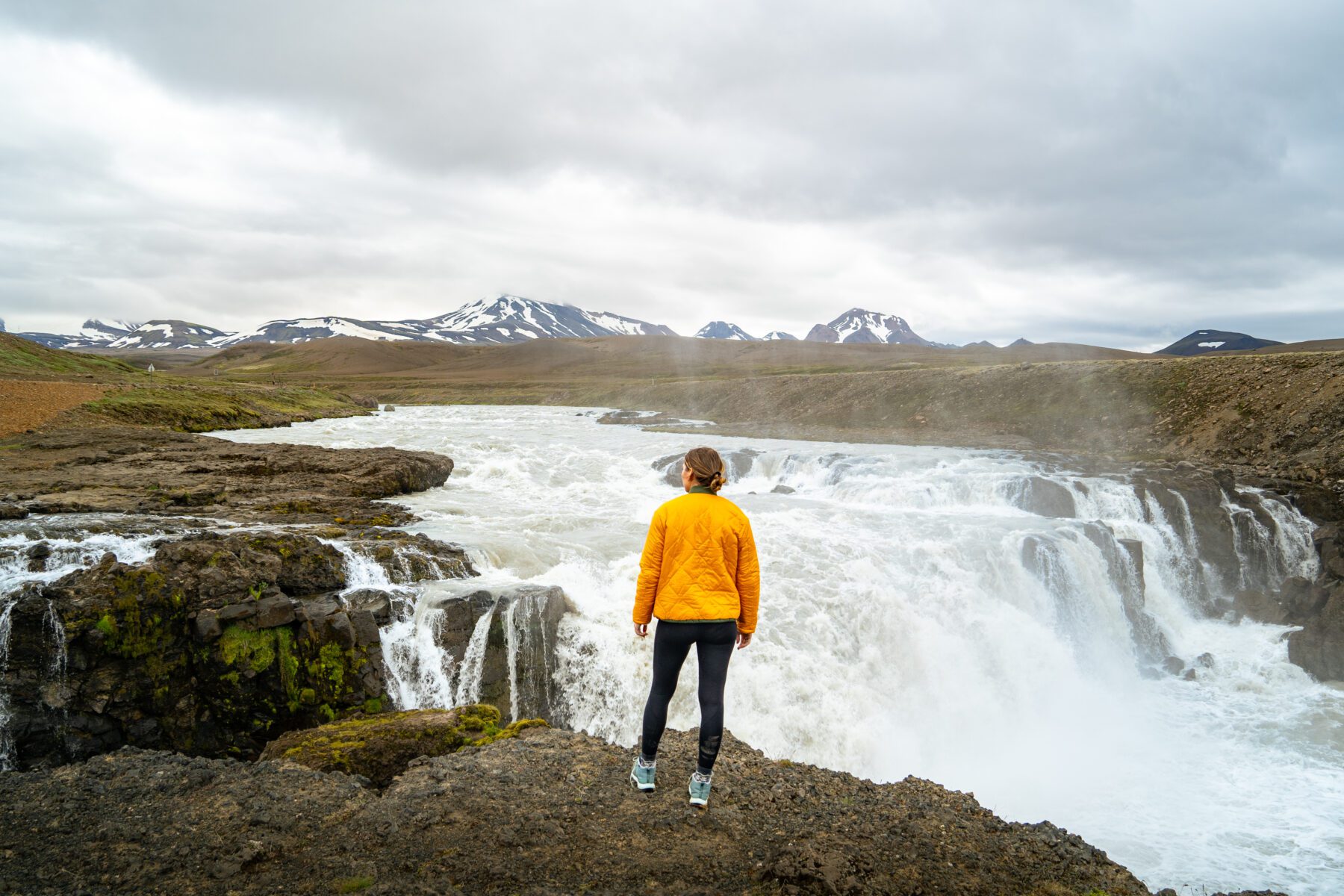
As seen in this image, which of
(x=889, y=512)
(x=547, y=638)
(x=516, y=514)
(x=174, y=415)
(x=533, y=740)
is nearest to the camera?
(x=533, y=740)

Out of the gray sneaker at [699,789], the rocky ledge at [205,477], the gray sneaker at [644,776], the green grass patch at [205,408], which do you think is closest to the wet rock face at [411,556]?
the rocky ledge at [205,477]

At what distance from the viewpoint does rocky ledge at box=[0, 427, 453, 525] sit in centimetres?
1762

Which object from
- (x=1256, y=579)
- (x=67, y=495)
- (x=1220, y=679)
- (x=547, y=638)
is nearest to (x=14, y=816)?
(x=547, y=638)

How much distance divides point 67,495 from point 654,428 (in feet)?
137

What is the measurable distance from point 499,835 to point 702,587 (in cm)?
288

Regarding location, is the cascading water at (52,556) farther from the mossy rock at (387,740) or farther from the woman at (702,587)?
the woman at (702,587)

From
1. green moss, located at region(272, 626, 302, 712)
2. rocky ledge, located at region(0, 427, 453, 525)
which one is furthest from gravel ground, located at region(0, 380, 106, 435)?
green moss, located at region(272, 626, 302, 712)

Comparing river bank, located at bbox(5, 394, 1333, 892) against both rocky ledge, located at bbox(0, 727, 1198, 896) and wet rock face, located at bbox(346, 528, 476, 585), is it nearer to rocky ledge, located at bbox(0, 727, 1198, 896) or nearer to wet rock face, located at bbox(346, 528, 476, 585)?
wet rock face, located at bbox(346, 528, 476, 585)

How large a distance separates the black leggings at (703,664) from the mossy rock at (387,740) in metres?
3.54

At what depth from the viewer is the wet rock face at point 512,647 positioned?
12984mm

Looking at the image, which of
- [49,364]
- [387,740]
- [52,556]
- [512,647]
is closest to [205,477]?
[52,556]

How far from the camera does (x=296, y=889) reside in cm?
513

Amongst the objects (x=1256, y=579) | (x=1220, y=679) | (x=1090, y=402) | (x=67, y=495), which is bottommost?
(x=1220, y=679)

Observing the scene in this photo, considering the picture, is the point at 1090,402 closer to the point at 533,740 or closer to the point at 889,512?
the point at 889,512
